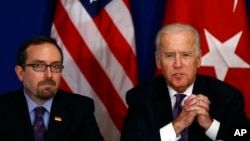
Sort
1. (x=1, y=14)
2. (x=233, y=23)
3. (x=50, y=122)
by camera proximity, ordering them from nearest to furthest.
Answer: (x=50, y=122), (x=233, y=23), (x=1, y=14)

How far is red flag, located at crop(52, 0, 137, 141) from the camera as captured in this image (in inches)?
102

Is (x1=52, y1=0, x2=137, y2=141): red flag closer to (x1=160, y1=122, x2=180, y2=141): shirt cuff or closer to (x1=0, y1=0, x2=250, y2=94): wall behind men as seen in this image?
(x1=0, y1=0, x2=250, y2=94): wall behind men

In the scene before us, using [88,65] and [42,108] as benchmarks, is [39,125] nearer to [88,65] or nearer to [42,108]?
[42,108]

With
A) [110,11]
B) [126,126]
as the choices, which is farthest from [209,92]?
[110,11]

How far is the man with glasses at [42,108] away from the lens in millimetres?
1972

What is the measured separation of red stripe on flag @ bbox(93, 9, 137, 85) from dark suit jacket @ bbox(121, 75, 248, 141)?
49cm

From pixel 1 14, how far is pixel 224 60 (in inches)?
50.7

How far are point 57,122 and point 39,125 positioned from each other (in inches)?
3.1

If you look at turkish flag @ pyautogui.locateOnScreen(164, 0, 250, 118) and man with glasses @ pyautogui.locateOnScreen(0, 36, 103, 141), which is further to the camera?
turkish flag @ pyautogui.locateOnScreen(164, 0, 250, 118)

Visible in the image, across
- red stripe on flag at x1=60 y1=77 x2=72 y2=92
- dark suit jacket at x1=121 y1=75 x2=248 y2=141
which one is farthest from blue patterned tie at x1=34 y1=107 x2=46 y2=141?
red stripe on flag at x1=60 y1=77 x2=72 y2=92

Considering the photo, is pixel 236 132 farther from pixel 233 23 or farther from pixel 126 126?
pixel 233 23

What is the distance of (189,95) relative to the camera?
81.6 inches

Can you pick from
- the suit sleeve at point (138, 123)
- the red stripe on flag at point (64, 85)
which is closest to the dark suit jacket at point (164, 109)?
the suit sleeve at point (138, 123)

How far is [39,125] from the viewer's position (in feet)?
6.55
